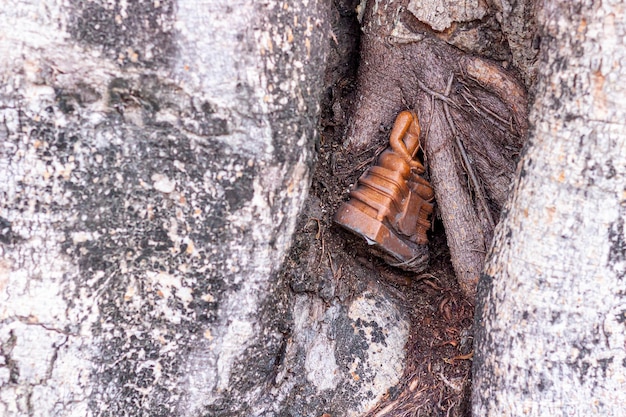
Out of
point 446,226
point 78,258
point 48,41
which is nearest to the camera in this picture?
point 48,41

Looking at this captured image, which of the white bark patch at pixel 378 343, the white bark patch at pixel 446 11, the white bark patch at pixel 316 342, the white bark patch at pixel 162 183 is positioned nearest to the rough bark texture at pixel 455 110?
the white bark patch at pixel 446 11

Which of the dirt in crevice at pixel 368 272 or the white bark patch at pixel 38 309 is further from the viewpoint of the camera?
the dirt in crevice at pixel 368 272

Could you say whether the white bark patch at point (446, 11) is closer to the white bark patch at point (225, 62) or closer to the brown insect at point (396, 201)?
the brown insect at point (396, 201)

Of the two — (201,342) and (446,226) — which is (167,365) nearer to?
(201,342)

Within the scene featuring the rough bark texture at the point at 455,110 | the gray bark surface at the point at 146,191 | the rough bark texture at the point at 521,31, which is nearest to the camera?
the gray bark surface at the point at 146,191

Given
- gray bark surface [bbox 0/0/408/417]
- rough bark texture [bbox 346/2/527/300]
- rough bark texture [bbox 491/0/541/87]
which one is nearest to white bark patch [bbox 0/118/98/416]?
gray bark surface [bbox 0/0/408/417]

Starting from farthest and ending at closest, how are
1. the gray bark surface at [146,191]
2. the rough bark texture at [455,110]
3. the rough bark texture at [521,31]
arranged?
the rough bark texture at [455,110] → the rough bark texture at [521,31] → the gray bark surface at [146,191]

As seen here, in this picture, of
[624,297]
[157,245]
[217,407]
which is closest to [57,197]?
[157,245]
